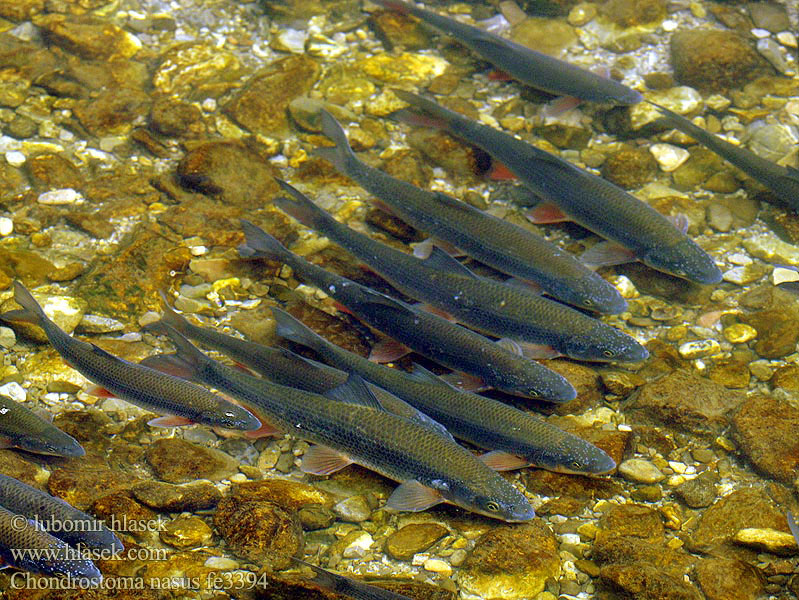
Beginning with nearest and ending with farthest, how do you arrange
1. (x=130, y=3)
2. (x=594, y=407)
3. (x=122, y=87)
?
(x=594, y=407) < (x=122, y=87) < (x=130, y=3)

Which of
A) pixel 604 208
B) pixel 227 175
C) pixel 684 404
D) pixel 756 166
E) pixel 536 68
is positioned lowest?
pixel 684 404

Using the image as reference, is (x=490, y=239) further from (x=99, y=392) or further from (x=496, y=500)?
(x=99, y=392)

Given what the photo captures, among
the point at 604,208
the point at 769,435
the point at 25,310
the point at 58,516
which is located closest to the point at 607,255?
the point at 604,208

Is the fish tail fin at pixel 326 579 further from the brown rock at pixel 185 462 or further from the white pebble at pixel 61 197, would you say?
the white pebble at pixel 61 197

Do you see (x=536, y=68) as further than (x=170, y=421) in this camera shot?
Yes

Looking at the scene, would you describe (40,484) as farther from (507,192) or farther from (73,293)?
(507,192)

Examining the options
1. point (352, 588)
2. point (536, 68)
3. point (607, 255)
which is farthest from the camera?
point (536, 68)

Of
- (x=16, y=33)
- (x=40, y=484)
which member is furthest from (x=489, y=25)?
(x=40, y=484)

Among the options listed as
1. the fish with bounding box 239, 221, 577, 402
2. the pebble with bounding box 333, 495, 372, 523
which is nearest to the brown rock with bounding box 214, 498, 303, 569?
the pebble with bounding box 333, 495, 372, 523
